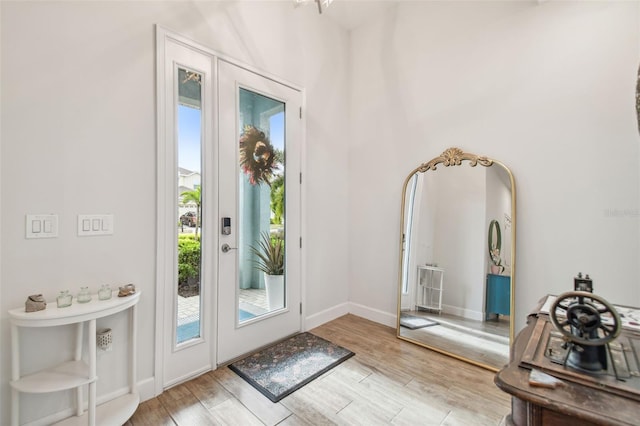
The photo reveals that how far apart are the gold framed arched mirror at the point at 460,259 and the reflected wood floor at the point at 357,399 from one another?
0.27 meters

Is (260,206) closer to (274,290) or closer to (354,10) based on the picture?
(274,290)

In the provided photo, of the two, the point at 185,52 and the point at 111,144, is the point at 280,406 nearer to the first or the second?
the point at 111,144

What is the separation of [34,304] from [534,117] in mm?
3536

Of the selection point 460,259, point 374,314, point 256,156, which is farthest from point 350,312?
point 256,156

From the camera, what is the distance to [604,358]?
0.93 m

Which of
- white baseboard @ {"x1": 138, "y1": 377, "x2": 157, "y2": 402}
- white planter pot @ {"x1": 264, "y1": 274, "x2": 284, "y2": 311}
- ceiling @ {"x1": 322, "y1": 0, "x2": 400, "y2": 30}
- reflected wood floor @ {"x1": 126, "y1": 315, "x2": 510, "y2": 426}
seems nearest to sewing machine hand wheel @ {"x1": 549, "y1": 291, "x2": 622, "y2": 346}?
reflected wood floor @ {"x1": 126, "y1": 315, "x2": 510, "y2": 426}

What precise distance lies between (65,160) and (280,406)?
2.03 metres

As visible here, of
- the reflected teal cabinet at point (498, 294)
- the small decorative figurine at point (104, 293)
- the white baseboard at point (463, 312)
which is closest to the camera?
the small decorative figurine at point (104, 293)

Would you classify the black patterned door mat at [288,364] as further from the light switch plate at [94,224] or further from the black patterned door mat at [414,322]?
the light switch plate at [94,224]

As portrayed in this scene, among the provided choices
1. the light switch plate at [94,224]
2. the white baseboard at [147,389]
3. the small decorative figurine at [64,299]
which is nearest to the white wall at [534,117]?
the white baseboard at [147,389]

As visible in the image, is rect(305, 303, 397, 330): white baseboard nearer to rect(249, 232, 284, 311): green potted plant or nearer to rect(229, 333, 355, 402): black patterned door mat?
rect(229, 333, 355, 402): black patterned door mat

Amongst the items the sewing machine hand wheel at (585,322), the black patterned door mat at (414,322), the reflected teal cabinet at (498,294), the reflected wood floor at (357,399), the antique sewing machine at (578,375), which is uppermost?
the sewing machine hand wheel at (585,322)

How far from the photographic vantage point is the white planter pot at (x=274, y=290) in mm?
2766

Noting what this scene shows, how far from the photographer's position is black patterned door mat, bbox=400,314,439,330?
2764mm
